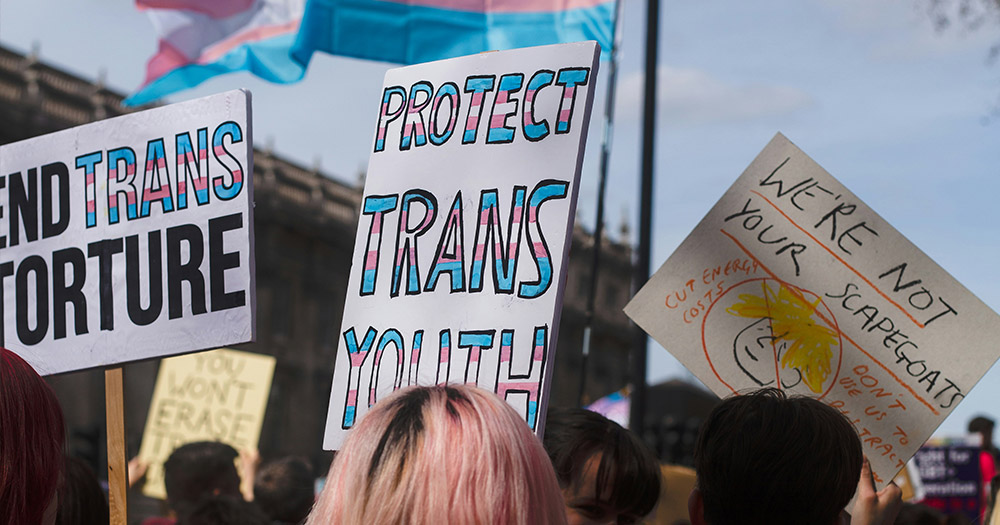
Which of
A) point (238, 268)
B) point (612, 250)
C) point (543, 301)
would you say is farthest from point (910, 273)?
point (612, 250)

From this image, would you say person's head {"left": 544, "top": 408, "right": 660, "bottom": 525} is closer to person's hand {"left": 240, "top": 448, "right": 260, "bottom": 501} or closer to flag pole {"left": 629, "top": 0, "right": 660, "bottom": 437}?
flag pole {"left": 629, "top": 0, "right": 660, "bottom": 437}

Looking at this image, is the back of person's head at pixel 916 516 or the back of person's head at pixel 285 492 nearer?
the back of person's head at pixel 916 516

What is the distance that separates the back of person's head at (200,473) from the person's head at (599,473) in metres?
1.47

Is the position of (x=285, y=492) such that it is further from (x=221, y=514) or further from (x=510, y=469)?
(x=510, y=469)

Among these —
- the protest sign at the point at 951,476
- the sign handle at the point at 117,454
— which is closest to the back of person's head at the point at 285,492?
the sign handle at the point at 117,454

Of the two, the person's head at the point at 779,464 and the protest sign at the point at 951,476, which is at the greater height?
the person's head at the point at 779,464

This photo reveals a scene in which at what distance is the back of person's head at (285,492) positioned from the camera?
4.06m

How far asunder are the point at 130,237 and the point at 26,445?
1.32 meters

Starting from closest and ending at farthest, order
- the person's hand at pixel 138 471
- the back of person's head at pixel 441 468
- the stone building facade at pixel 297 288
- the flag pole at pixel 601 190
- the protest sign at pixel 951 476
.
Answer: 1. the back of person's head at pixel 441 468
2. the flag pole at pixel 601 190
3. the person's hand at pixel 138 471
4. the protest sign at pixel 951 476
5. the stone building facade at pixel 297 288

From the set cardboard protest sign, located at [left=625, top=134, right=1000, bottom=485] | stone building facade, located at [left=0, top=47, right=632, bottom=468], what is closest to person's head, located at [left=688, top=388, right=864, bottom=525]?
cardboard protest sign, located at [left=625, top=134, right=1000, bottom=485]

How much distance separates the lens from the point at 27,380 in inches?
66.9

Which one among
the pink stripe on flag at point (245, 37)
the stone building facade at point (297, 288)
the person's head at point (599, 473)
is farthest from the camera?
the stone building facade at point (297, 288)

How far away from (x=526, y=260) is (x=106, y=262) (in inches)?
45.3

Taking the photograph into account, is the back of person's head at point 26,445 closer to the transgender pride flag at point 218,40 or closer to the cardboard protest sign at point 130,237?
the cardboard protest sign at point 130,237
